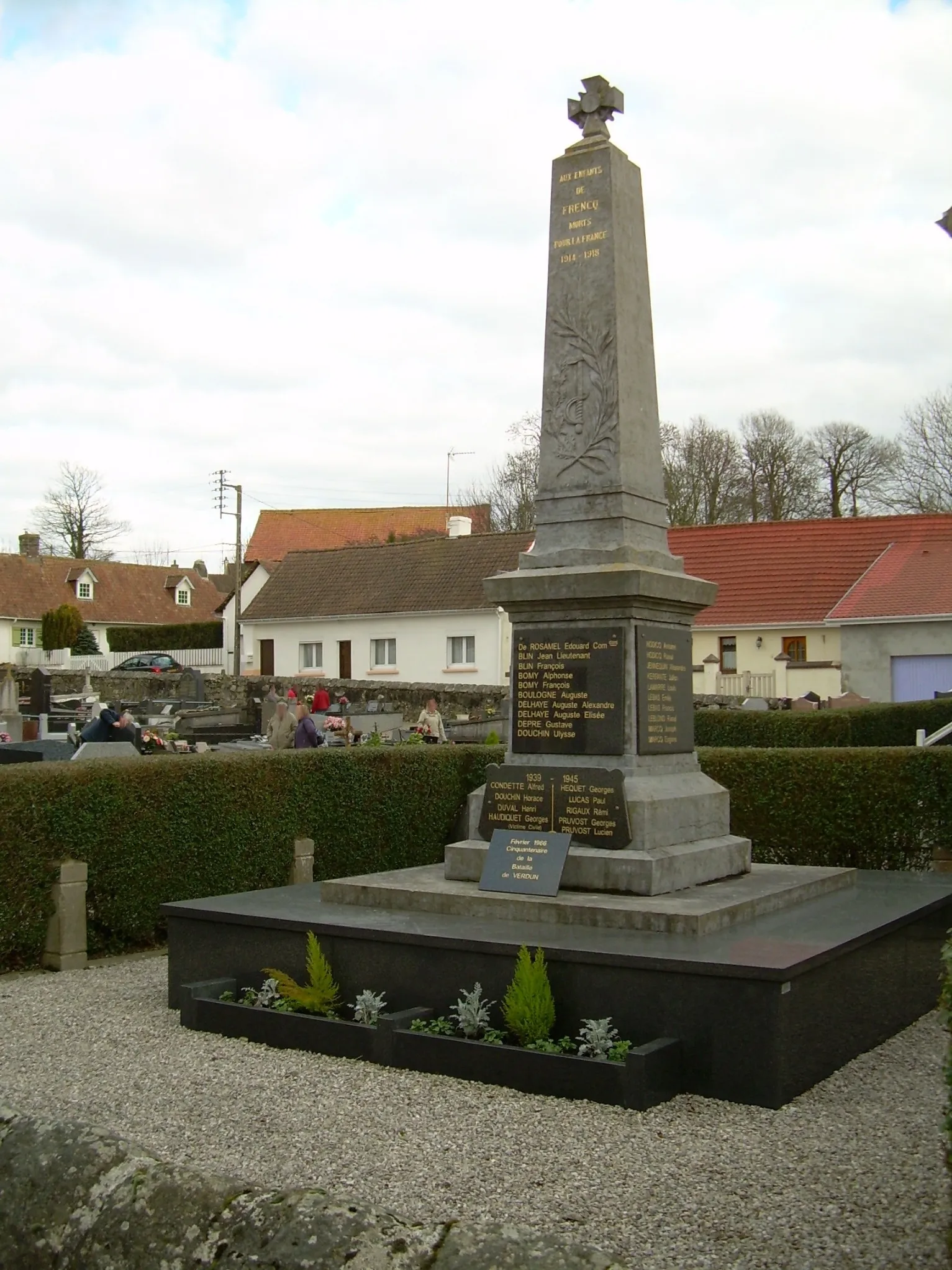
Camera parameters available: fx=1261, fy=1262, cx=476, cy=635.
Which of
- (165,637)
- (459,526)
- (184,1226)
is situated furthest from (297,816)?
(165,637)

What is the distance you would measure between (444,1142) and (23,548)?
216 ft

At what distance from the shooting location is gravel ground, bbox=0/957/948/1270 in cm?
430

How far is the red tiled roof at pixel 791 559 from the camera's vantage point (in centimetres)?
3359

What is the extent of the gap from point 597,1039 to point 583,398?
4273mm

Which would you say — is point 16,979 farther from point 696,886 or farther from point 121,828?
point 696,886

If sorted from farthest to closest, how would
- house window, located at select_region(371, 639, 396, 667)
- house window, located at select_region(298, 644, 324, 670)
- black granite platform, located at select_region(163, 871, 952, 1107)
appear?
house window, located at select_region(298, 644, 324, 670)
house window, located at select_region(371, 639, 396, 667)
black granite platform, located at select_region(163, 871, 952, 1107)

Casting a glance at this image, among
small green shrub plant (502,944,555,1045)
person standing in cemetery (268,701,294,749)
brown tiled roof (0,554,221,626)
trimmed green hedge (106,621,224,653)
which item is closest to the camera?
small green shrub plant (502,944,555,1045)

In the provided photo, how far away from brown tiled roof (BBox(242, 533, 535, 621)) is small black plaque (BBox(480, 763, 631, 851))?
103 ft

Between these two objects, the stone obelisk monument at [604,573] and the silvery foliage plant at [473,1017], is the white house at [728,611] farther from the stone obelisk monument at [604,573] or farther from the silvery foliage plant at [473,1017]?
the silvery foliage plant at [473,1017]

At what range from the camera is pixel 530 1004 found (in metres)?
6.05

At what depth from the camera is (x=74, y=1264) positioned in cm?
292

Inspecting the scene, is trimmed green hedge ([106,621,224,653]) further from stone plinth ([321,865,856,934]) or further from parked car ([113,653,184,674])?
stone plinth ([321,865,856,934])

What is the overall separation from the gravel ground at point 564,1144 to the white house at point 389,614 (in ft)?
109

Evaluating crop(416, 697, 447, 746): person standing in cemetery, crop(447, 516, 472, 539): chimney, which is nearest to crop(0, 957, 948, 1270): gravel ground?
crop(416, 697, 447, 746): person standing in cemetery
